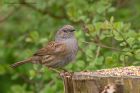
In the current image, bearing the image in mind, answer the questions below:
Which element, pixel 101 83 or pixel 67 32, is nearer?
pixel 101 83

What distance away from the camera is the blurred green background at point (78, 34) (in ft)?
25.9

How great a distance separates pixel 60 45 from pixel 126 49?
0.92 m

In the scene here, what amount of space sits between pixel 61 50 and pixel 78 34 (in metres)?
0.47

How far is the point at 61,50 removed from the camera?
321 inches

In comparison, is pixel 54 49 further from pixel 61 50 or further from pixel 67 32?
pixel 67 32

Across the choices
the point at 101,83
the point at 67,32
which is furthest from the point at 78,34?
the point at 101,83

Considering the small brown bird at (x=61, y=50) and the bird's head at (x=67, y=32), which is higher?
the bird's head at (x=67, y=32)

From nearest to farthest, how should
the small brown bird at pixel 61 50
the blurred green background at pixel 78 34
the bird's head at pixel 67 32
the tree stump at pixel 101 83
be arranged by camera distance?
1. the tree stump at pixel 101 83
2. the blurred green background at pixel 78 34
3. the small brown bird at pixel 61 50
4. the bird's head at pixel 67 32

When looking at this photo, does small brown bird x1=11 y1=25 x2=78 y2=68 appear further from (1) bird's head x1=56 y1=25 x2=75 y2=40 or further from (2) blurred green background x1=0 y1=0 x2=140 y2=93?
(2) blurred green background x1=0 y1=0 x2=140 y2=93

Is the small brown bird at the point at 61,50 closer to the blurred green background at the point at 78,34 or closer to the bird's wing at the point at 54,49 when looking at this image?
the bird's wing at the point at 54,49

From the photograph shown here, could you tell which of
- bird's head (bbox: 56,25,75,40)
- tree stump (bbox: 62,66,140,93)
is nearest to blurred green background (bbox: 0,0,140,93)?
bird's head (bbox: 56,25,75,40)

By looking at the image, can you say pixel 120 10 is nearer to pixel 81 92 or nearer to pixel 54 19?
pixel 54 19

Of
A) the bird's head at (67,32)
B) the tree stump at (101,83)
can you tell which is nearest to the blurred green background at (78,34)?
the bird's head at (67,32)

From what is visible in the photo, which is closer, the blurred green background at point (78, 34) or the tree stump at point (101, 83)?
the tree stump at point (101, 83)
